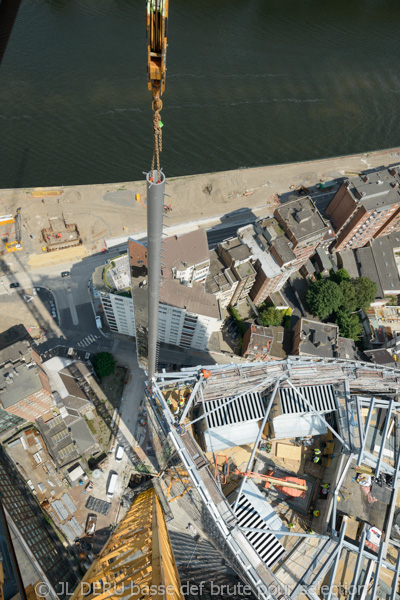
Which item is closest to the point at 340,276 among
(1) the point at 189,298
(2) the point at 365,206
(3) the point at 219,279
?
(2) the point at 365,206

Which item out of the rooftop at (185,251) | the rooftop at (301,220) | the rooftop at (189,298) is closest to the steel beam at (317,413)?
the rooftop at (189,298)

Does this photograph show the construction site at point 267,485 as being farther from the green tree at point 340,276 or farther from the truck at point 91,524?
the green tree at point 340,276

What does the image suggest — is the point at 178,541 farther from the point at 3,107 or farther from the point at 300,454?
the point at 3,107

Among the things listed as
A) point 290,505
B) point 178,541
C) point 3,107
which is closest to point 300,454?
point 290,505

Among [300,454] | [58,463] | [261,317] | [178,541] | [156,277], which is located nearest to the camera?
[156,277]

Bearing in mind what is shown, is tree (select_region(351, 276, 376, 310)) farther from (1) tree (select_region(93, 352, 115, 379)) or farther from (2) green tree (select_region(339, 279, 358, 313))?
(1) tree (select_region(93, 352, 115, 379))

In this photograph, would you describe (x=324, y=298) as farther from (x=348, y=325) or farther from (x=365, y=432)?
(x=365, y=432)

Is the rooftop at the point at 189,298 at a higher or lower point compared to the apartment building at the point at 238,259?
lower
